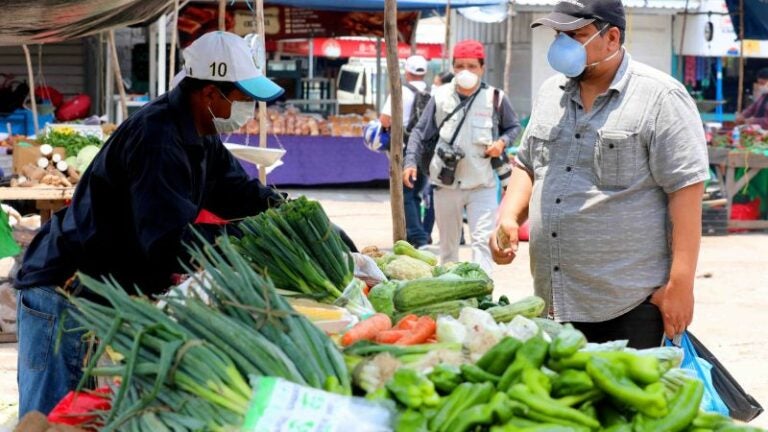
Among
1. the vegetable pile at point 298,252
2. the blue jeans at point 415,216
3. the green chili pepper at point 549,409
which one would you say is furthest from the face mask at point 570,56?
the blue jeans at point 415,216

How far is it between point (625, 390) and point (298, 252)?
1.34 meters

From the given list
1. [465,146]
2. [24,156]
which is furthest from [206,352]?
[24,156]

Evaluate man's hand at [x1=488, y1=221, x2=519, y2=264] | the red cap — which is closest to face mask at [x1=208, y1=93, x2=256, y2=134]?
man's hand at [x1=488, y1=221, x2=519, y2=264]

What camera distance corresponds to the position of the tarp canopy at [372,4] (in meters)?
17.0

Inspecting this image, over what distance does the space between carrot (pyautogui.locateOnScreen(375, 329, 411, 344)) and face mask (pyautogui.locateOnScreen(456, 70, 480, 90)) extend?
18.7 feet

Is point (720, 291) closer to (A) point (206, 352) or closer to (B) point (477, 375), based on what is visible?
(B) point (477, 375)

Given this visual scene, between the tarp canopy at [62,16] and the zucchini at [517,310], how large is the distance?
262 centimetres

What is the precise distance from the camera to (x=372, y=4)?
17.0m

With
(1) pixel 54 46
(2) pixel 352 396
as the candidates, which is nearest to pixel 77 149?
(2) pixel 352 396

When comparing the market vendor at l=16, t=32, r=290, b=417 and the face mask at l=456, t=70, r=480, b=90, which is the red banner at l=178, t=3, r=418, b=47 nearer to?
the face mask at l=456, t=70, r=480, b=90

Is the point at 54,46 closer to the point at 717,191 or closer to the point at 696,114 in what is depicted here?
the point at 717,191

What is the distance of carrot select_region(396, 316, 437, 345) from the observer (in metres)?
3.33

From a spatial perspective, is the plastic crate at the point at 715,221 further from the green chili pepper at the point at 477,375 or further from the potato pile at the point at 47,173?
the green chili pepper at the point at 477,375

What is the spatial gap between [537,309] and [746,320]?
580 centimetres
